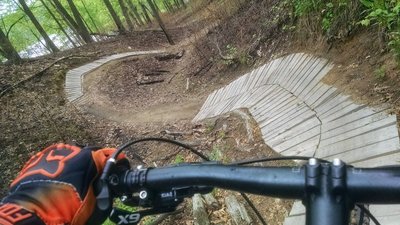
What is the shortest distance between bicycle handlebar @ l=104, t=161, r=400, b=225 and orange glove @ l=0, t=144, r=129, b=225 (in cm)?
12

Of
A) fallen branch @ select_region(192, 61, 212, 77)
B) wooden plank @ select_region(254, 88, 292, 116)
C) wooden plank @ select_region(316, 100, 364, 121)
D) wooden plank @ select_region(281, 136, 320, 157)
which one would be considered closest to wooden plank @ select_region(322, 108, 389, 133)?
wooden plank @ select_region(316, 100, 364, 121)

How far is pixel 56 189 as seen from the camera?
48.5 inches

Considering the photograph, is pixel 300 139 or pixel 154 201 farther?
pixel 300 139

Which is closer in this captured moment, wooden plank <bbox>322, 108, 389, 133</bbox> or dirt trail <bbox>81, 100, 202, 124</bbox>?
wooden plank <bbox>322, 108, 389, 133</bbox>

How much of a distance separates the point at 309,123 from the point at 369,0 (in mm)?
2520

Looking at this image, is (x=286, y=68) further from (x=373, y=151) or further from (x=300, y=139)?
(x=373, y=151)

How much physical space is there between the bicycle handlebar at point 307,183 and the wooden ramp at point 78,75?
13890 mm

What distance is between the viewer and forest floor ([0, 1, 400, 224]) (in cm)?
599

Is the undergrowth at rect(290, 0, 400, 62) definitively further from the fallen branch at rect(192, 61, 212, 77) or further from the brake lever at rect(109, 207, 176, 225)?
the fallen branch at rect(192, 61, 212, 77)

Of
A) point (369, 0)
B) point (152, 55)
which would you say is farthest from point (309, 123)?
point (152, 55)

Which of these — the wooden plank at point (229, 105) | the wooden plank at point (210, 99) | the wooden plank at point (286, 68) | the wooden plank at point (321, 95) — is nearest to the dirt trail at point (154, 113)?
the wooden plank at point (210, 99)

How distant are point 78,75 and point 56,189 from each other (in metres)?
16.8

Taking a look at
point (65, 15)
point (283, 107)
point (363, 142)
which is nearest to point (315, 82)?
point (283, 107)

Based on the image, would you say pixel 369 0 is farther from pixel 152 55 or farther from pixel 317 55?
pixel 152 55
